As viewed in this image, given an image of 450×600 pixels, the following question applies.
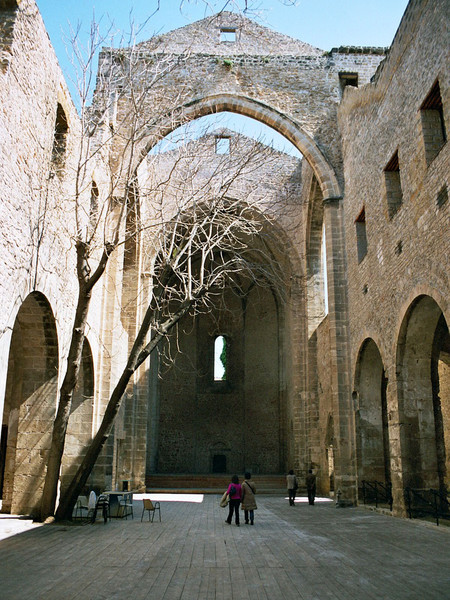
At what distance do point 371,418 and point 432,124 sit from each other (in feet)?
22.0

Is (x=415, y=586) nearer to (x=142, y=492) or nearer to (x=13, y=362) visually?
(x=13, y=362)

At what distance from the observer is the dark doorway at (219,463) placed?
2641 cm

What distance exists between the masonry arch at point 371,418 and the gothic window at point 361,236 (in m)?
2.26

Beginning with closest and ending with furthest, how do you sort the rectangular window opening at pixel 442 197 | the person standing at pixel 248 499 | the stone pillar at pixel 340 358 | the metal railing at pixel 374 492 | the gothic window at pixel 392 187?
the rectangular window opening at pixel 442 197 < the person standing at pixel 248 499 < the gothic window at pixel 392 187 < the metal railing at pixel 374 492 < the stone pillar at pixel 340 358

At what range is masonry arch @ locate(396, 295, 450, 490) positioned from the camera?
9930 mm

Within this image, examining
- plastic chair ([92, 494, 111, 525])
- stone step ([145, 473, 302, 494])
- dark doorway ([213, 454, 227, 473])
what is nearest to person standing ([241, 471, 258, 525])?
plastic chair ([92, 494, 111, 525])

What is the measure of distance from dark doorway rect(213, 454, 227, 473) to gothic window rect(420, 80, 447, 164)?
20343 millimetres

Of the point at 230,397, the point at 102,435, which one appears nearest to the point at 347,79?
Result: the point at 102,435

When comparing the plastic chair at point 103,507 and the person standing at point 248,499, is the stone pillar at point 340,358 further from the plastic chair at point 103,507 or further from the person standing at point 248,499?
the plastic chair at point 103,507

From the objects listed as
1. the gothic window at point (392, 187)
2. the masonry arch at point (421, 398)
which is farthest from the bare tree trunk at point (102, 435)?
the gothic window at point (392, 187)

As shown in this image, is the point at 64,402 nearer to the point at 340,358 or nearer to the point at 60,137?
the point at 60,137

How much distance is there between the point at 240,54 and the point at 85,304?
438 inches

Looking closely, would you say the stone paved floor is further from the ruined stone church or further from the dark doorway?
the dark doorway

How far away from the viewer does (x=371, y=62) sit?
654 inches
